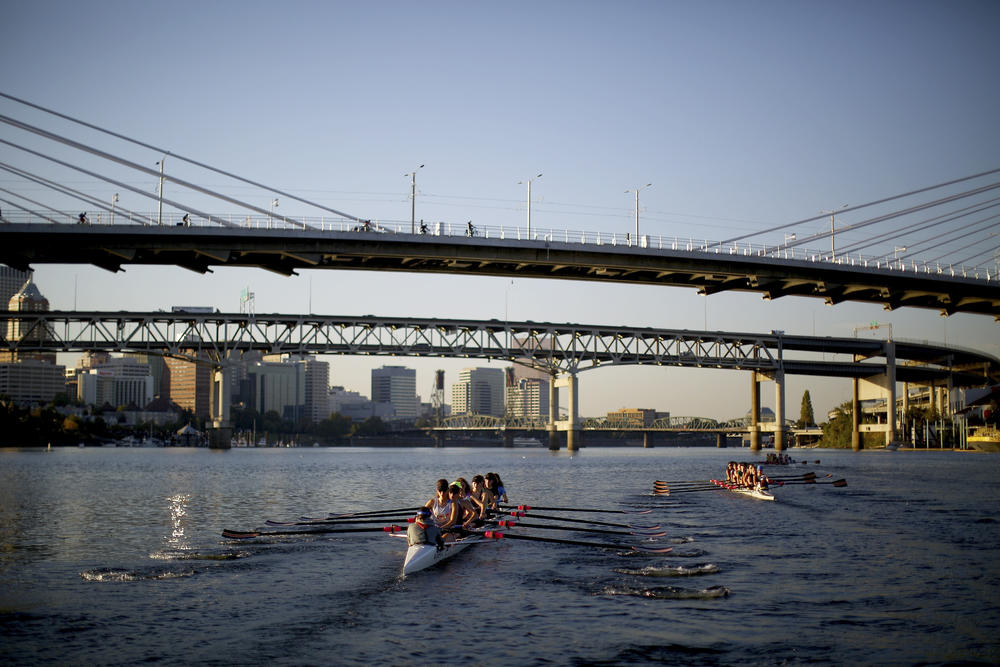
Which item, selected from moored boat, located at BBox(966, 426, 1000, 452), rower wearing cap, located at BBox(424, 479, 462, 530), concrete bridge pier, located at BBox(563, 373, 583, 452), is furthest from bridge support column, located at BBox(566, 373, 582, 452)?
rower wearing cap, located at BBox(424, 479, 462, 530)

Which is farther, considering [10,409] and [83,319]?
[10,409]

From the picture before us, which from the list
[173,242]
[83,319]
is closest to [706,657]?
[173,242]

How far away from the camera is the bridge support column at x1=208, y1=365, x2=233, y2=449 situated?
137500 millimetres

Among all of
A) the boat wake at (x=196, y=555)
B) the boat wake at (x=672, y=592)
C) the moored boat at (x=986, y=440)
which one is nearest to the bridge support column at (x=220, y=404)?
the boat wake at (x=196, y=555)

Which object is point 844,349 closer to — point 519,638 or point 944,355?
point 944,355

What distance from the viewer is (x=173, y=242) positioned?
39.1 meters

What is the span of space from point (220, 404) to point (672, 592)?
12890 centimetres

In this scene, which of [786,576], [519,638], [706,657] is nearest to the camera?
[706,657]

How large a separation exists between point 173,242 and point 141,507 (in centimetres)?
1212

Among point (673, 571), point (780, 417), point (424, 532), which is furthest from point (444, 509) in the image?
point (780, 417)

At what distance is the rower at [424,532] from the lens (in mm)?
22047

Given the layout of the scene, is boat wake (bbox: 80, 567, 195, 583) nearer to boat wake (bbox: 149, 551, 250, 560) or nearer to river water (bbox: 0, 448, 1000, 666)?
river water (bbox: 0, 448, 1000, 666)

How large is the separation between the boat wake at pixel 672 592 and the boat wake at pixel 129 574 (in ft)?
33.5

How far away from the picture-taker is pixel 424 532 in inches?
869
